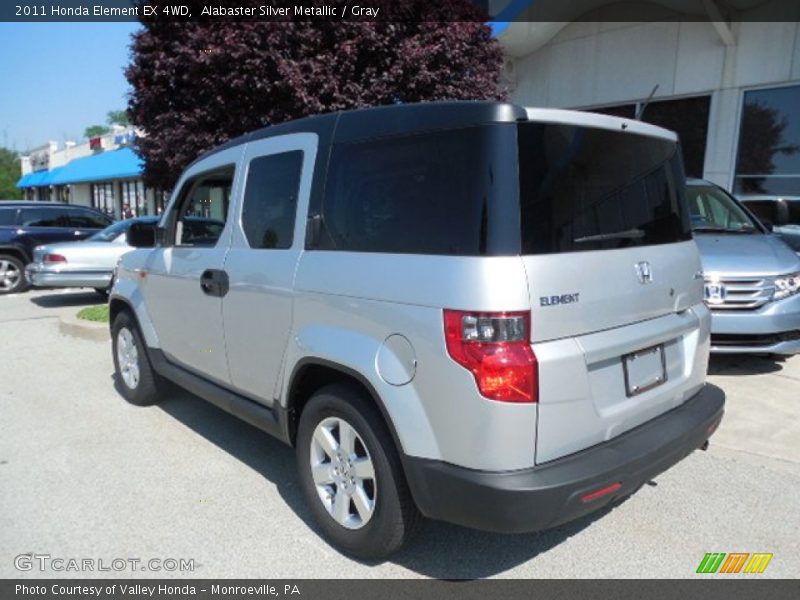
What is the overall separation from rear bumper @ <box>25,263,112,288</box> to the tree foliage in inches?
123

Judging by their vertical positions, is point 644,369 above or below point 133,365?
above

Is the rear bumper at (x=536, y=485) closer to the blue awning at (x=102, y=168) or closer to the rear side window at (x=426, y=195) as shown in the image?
the rear side window at (x=426, y=195)

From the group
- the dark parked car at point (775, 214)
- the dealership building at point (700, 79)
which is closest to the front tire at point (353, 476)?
the dark parked car at point (775, 214)

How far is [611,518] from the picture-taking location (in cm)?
317

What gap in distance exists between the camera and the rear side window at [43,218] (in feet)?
Result: 40.5

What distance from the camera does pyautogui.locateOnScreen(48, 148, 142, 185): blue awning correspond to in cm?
2688

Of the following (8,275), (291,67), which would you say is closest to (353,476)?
(291,67)

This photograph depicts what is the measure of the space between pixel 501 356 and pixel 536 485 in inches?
19.2

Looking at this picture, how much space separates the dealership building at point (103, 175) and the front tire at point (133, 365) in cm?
1783

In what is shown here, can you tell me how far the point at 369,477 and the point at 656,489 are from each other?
185cm

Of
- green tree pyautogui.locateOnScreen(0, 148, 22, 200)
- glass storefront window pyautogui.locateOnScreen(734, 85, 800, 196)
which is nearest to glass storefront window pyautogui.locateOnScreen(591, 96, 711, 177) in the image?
glass storefront window pyautogui.locateOnScreen(734, 85, 800, 196)

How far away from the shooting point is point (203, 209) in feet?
13.4

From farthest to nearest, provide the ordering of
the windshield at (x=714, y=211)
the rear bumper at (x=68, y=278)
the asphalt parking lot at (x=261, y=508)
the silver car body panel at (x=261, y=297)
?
the rear bumper at (x=68, y=278)
the windshield at (x=714, y=211)
the silver car body panel at (x=261, y=297)
the asphalt parking lot at (x=261, y=508)

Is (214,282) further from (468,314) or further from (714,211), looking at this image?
(714,211)
